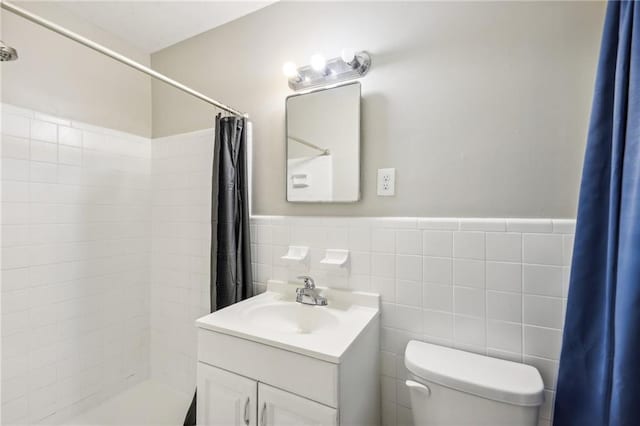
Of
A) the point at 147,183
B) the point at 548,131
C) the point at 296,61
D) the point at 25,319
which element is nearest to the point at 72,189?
the point at 147,183

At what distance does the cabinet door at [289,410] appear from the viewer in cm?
90

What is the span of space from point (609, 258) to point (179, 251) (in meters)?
2.08

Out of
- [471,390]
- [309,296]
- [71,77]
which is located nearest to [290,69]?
[309,296]

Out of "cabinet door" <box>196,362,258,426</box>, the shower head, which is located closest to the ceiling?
the shower head

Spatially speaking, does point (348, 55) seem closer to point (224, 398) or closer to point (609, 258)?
point (609, 258)

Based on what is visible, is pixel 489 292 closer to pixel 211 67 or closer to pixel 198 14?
pixel 211 67

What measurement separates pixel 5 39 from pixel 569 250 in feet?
8.80

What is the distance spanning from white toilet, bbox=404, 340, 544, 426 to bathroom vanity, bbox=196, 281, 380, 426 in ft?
0.66

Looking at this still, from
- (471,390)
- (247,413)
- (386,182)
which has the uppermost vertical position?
(386,182)

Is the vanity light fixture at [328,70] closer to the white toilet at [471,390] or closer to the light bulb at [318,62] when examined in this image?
the light bulb at [318,62]

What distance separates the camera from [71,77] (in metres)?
1.65

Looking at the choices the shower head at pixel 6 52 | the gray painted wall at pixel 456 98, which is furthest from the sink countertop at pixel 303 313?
the shower head at pixel 6 52

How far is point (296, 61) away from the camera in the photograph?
1.51 m

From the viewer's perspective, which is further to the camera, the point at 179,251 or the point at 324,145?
the point at 179,251
